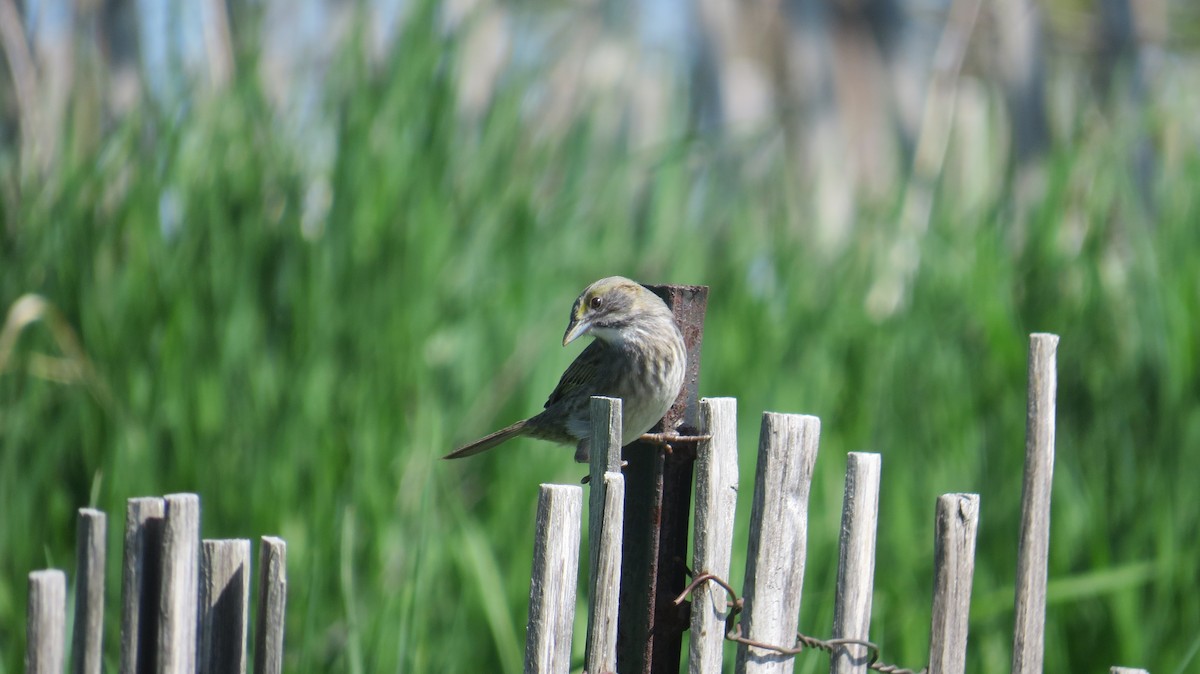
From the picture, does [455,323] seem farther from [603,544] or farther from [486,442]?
[603,544]

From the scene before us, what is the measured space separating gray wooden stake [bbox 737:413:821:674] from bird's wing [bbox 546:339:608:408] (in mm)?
539

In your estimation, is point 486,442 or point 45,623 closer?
point 45,623

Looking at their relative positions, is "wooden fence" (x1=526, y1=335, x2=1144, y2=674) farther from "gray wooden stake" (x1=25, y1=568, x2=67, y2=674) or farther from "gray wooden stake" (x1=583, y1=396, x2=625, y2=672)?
"gray wooden stake" (x1=25, y1=568, x2=67, y2=674)

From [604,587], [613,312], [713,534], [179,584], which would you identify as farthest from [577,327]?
[179,584]

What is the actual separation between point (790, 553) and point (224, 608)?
25.8 inches

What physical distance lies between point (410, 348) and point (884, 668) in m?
1.78

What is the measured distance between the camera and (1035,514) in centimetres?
150

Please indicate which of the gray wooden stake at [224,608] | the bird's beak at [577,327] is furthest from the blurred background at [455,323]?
the gray wooden stake at [224,608]

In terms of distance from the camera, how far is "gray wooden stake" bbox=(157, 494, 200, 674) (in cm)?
126

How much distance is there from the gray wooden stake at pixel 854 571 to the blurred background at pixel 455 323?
86cm

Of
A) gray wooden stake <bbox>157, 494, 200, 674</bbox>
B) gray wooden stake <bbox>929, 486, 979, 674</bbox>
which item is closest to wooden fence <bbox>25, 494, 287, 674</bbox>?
gray wooden stake <bbox>157, 494, 200, 674</bbox>

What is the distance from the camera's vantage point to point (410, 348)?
3.05 meters

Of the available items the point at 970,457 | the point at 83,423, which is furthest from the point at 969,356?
the point at 83,423

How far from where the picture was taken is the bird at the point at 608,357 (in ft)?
5.76
